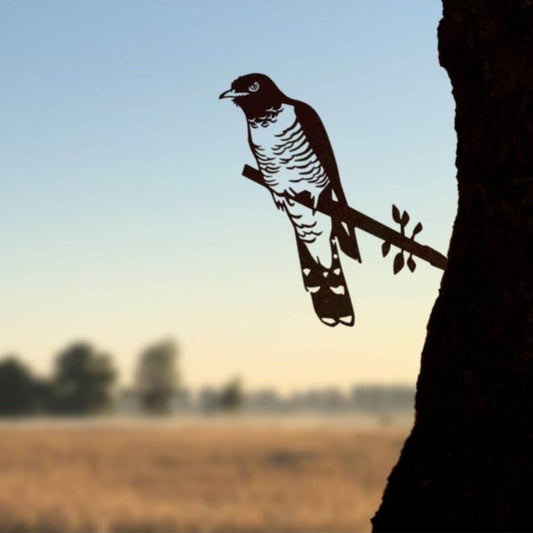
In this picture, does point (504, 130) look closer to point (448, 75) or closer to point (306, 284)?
point (448, 75)

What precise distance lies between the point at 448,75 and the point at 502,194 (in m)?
0.40

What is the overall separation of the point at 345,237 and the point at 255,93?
1.90 feet

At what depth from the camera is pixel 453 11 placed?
2.39 metres

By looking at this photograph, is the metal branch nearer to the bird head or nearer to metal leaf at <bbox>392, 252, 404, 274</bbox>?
metal leaf at <bbox>392, 252, 404, 274</bbox>

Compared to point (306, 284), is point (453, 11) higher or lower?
higher

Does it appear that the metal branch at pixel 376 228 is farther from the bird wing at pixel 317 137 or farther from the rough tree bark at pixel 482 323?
the rough tree bark at pixel 482 323

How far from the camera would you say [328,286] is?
3.03m

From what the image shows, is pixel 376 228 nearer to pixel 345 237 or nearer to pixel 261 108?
pixel 345 237

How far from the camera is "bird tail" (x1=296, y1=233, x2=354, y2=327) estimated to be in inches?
117

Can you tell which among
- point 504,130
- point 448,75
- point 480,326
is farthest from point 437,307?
point 448,75

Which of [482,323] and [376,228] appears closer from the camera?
[482,323]

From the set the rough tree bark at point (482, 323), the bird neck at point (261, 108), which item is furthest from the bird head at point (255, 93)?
the rough tree bark at point (482, 323)

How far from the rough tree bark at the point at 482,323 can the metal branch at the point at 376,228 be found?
646 mm

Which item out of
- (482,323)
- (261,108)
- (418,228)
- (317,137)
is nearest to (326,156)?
(317,137)
